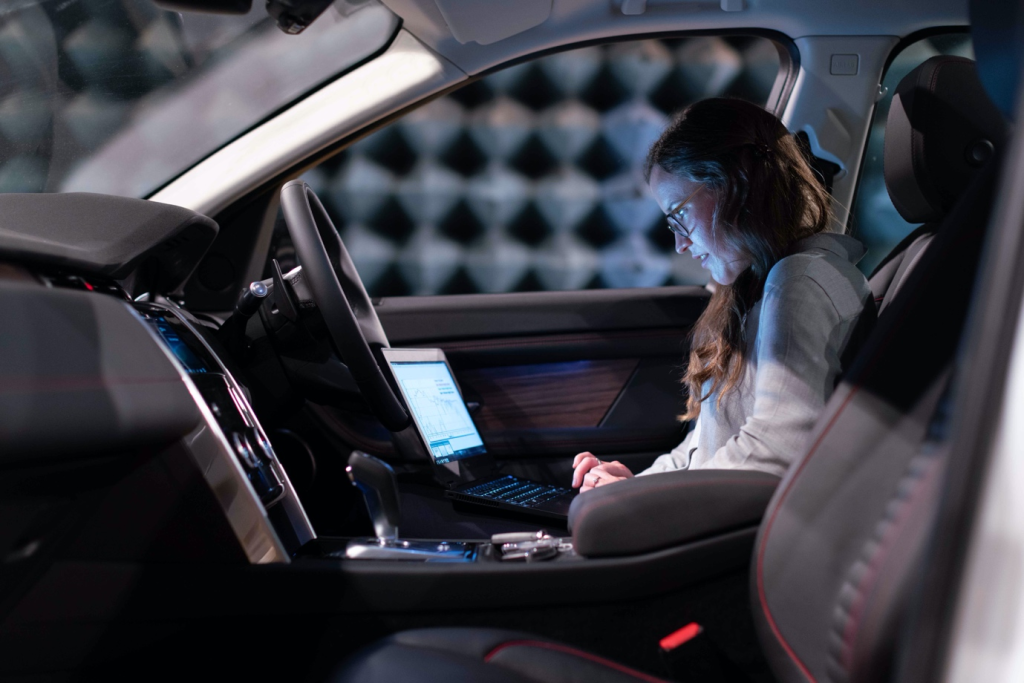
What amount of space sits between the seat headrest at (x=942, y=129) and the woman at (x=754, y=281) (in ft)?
0.45

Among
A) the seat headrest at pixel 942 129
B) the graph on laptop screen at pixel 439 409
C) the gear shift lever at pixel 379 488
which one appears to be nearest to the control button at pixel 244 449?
the gear shift lever at pixel 379 488

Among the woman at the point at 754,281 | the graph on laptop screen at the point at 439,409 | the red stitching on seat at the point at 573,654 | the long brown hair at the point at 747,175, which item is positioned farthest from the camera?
the graph on laptop screen at the point at 439,409

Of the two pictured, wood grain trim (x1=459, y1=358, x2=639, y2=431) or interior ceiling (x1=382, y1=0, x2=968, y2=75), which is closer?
interior ceiling (x1=382, y1=0, x2=968, y2=75)

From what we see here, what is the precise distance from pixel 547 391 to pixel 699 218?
0.80 metres

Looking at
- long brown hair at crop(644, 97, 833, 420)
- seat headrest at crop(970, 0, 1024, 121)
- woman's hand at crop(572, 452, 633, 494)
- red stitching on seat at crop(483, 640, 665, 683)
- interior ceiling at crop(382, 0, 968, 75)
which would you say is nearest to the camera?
seat headrest at crop(970, 0, 1024, 121)

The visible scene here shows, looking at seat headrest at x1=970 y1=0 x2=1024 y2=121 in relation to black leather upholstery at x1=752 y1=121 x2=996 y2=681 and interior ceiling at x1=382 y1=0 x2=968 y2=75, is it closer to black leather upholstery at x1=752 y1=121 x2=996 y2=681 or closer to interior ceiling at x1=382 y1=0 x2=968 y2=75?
black leather upholstery at x1=752 y1=121 x2=996 y2=681

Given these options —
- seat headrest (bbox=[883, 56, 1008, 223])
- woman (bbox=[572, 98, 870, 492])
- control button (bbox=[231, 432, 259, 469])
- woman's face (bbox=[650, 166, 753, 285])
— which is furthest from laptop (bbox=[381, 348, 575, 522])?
seat headrest (bbox=[883, 56, 1008, 223])

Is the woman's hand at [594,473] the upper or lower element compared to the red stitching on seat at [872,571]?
lower

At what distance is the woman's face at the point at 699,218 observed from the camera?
1235 millimetres

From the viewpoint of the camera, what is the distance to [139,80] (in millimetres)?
1498

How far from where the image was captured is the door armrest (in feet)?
2.83

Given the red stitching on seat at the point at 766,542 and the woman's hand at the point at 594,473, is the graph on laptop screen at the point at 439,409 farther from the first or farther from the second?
the red stitching on seat at the point at 766,542

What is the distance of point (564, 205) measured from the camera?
8.17 ft

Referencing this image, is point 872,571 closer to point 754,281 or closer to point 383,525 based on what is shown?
point 383,525
